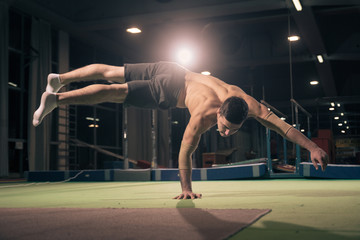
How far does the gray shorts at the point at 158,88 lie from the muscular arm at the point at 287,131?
73 cm

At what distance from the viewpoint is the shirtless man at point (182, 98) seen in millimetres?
3412

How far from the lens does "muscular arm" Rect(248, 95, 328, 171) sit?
3.10 metres

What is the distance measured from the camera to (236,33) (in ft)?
40.8

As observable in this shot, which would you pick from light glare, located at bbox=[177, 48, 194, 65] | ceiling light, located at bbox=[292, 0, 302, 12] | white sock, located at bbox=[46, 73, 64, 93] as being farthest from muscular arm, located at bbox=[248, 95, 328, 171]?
light glare, located at bbox=[177, 48, 194, 65]

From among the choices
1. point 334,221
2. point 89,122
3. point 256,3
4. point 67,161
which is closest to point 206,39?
point 256,3

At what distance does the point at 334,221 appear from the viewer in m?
2.04

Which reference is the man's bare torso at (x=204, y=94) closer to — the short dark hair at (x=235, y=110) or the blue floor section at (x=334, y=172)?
the short dark hair at (x=235, y=110)

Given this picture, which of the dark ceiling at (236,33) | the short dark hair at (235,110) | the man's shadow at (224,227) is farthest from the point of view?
the dark ceiling at (236,33)

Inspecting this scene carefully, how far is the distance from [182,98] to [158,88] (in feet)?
0.90

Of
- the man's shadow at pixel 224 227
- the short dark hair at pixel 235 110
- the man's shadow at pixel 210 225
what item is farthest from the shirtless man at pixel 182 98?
the man's shadow at pixel 224 227

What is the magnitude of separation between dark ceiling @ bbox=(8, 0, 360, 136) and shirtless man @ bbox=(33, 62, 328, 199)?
482 centimetres

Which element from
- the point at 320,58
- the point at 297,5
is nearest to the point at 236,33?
the point at 320,58

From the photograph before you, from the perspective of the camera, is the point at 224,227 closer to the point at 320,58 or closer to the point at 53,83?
the point at 53,83

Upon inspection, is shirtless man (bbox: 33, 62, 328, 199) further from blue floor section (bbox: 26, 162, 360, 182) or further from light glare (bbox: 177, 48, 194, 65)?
light glare (bbox: 177, 48, 194, 65)
